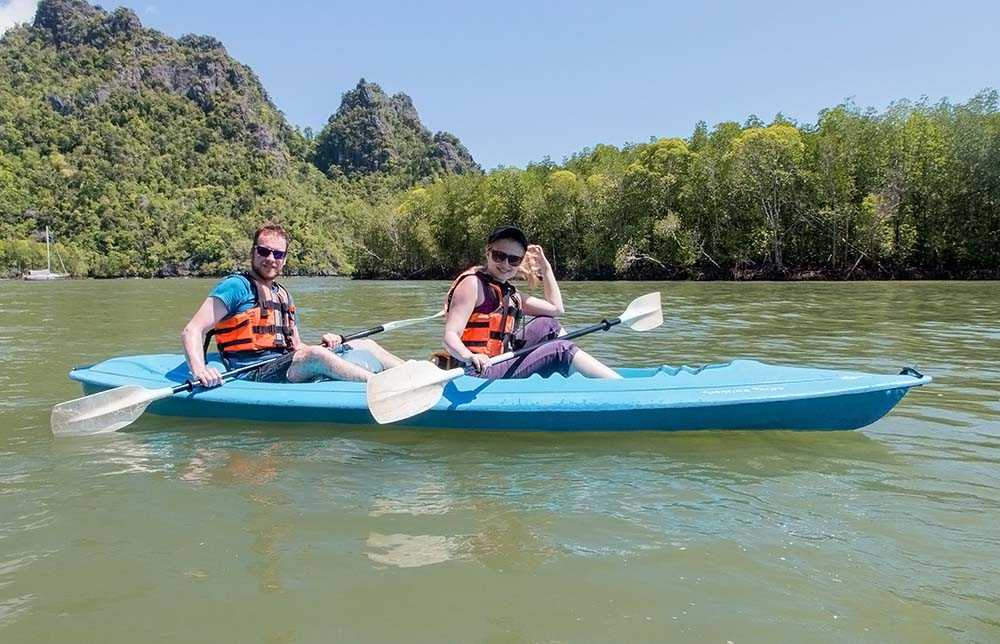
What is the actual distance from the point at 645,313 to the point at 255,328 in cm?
315

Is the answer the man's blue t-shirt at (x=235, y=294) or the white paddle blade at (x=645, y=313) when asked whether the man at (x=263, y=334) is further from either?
the white paddle blade at (x=645, y=313)

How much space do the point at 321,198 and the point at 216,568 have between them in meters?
115

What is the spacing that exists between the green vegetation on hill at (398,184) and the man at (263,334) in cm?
3448

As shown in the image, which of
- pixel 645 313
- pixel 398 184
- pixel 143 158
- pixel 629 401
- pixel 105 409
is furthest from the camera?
pixel 398 184

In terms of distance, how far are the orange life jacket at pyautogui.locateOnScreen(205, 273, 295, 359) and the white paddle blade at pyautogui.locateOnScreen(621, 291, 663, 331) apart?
2767 millimetres

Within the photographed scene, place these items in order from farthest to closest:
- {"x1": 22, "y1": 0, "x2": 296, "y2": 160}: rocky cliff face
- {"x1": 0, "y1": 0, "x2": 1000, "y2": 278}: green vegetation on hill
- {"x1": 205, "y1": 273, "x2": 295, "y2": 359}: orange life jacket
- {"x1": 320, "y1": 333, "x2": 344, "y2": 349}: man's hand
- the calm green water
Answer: {"x1": 22, "y1": 0, "x2": 296, "y2": 160}: rocky cliff face < {"x1": 0, "y1": 0, "x2": 1000, "y2": 278}: green vegetation on hill < {"x1": 320, "y1": 333, "x2": 344, "y2": 349}: man's hand < {"x1": 205, "y1": 273, "x2": 295, "y2": 359}: orange life jacket < the calm green water

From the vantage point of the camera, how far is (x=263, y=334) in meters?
5.16

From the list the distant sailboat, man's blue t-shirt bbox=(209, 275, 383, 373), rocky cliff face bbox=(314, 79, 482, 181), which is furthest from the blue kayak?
rocky cliff face bbox=(314, 79, 482, 181)

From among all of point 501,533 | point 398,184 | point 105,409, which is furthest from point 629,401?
point 398,184

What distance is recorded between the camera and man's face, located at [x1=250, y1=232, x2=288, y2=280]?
4898 mm

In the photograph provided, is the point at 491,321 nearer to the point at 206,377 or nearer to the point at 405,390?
the point at 405,390

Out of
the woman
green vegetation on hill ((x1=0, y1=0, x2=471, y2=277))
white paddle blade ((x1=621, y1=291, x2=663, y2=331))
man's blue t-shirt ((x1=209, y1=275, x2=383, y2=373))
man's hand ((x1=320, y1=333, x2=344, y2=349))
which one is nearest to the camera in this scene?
the woman

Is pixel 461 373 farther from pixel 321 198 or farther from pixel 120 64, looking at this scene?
pixel 120 64

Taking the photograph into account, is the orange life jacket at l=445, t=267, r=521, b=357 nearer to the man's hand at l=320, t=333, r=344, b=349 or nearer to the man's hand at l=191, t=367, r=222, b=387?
the man's hand at l=320, t=333, r=344, b=349
